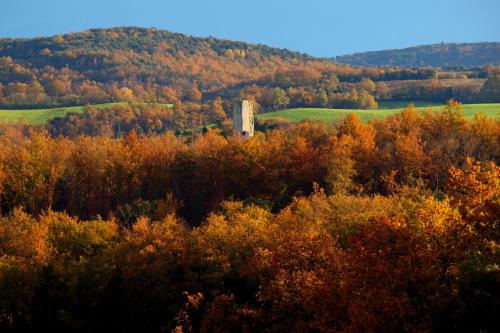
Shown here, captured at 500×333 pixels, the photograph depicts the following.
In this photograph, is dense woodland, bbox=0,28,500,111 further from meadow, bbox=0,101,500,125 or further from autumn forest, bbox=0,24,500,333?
autumn forest, bbox=0,24,500,333

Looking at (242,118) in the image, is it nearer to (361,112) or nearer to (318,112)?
(361,112)

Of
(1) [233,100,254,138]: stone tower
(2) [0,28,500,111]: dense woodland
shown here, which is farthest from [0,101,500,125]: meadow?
(1) [233,100,254,138]: stone tower

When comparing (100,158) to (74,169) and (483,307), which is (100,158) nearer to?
(74,169)

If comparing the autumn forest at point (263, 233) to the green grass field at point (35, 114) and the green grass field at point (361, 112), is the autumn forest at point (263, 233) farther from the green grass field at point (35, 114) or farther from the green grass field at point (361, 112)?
the green grass field at point (35, 114)

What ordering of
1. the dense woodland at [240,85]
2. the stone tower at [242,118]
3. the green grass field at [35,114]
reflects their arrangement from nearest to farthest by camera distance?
1. the stone tower at [242,118]
2. the dense woodland at [240,85]
3. the green grass field at [35,114]

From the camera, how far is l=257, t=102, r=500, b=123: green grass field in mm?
96812

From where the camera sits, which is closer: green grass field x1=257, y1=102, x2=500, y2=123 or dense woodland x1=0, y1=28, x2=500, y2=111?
green grass field x1=257, y1=102, x2=500, y2=123

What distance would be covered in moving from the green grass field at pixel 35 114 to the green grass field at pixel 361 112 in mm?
48190

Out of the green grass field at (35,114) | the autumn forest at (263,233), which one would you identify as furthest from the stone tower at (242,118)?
the green grass field at (35,114)

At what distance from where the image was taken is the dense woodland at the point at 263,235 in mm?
23359

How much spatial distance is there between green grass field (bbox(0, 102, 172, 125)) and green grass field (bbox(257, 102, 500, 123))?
4819 centimetres

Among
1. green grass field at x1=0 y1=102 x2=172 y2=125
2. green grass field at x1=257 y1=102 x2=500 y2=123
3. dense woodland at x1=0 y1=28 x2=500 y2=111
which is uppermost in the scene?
dense woodland at x1=0 y1=28 x2=500 y2=111

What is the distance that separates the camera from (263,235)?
114 feet

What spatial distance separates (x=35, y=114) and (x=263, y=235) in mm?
118091
